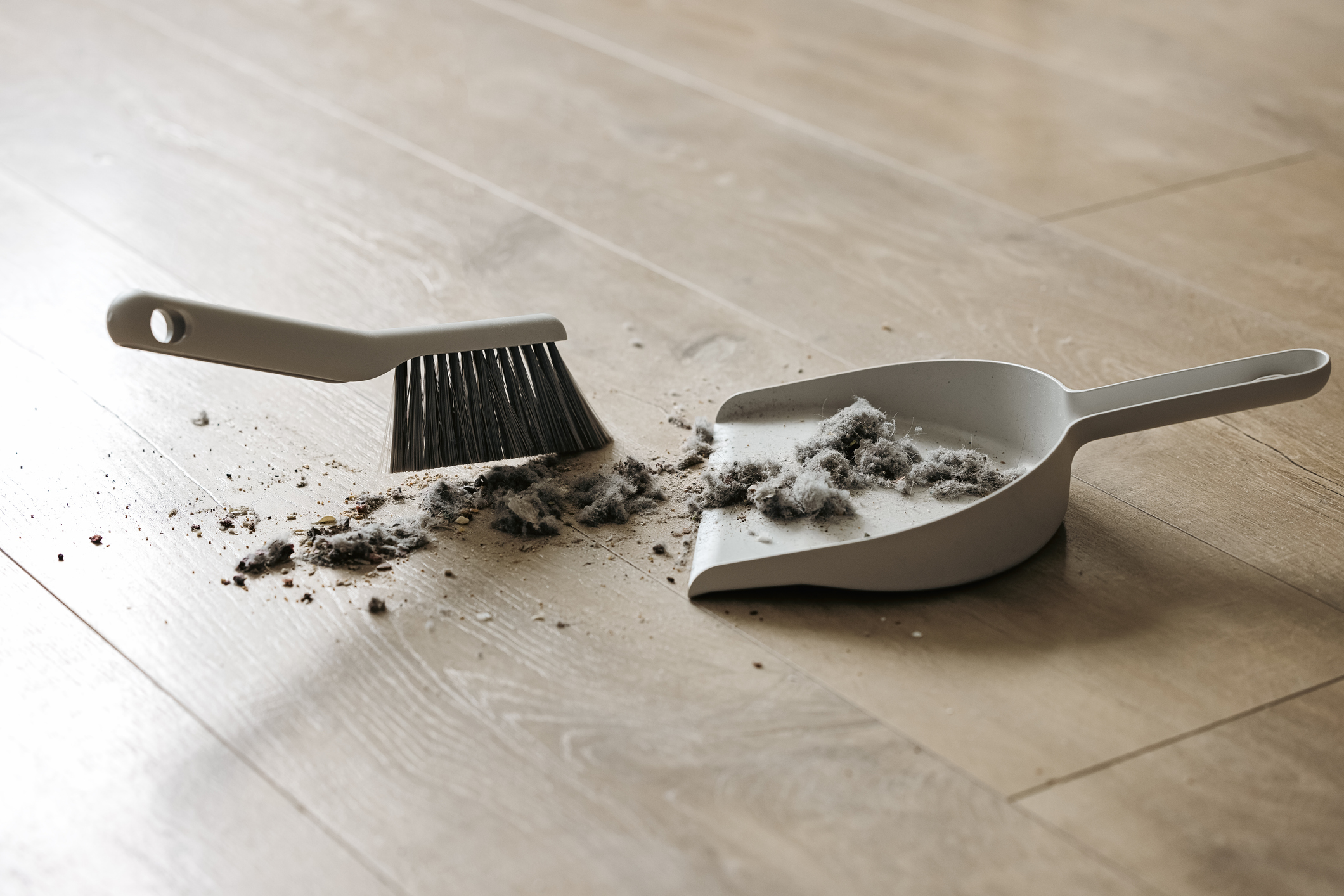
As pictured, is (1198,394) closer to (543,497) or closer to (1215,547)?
(1215,547)

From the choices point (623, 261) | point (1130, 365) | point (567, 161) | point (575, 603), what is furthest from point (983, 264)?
point (575, 603)

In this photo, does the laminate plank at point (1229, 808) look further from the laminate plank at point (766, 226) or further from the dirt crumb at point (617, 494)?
the dirt crumb at point (617, 494)

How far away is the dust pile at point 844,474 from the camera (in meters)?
0.97

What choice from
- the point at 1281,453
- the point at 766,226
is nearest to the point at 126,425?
the point at 766,226

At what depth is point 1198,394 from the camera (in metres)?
0.90

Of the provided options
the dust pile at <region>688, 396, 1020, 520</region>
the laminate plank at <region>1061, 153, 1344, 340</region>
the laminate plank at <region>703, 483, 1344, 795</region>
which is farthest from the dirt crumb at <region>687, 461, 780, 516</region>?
the laminate plank at <region>1061, 153, 1344, 340</region>

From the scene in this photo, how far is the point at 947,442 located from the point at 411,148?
1.03m

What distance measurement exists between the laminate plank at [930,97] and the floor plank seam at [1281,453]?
52cm

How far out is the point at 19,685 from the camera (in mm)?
852

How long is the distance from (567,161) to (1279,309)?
0.92 m

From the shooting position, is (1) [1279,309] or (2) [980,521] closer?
(2) [980,521]

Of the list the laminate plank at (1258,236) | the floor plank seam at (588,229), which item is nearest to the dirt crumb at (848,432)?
the floor plank seam at (588,229)

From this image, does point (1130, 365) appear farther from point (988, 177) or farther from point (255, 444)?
point (255, 444)

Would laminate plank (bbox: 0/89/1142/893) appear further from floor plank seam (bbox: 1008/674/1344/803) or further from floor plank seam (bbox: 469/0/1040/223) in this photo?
floor plank seam (bbox: 469/0/1040/223)
